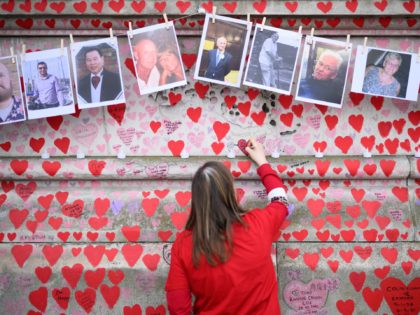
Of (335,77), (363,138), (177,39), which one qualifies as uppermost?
(177,39)

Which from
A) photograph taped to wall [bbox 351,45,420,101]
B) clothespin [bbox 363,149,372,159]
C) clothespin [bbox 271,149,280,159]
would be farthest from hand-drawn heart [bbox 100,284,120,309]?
photograph taped to wall [bbox 351,45,420,101]

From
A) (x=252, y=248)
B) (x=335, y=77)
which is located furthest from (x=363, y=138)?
(x=252, y=248)

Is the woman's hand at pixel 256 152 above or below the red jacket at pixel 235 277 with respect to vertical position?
above

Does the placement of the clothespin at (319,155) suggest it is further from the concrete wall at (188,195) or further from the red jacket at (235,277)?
the red jacket at (235,277)

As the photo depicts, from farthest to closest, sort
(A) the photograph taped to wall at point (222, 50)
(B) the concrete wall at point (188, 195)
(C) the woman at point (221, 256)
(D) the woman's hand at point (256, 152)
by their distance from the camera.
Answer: (B) the concrete wall at point (188, 195)
(D) the woman's hand at point (256, 152)
(A) the photograph taped to wall at point (222, 50)
(C) the woman at point (221, 256)

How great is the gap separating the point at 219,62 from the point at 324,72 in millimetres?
655

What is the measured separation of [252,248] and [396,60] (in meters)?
1.56

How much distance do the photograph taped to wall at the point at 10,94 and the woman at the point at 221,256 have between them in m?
1.42

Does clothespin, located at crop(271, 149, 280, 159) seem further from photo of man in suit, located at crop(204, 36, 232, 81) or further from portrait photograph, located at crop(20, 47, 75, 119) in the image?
portrait photograph, located at crop(20, 47, 75, 119)

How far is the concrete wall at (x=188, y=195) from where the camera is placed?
9.89ft

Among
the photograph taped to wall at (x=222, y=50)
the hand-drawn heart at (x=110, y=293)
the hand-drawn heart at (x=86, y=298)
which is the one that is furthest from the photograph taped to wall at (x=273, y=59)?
the hand-drawn heart at (x=86, y=298)

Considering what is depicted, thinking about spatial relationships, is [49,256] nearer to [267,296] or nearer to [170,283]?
[170,283]

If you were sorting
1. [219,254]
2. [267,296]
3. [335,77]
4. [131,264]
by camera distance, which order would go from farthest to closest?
[131,264], [335,77], [267,296], [219,254]

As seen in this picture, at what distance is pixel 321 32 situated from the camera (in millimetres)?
2916
